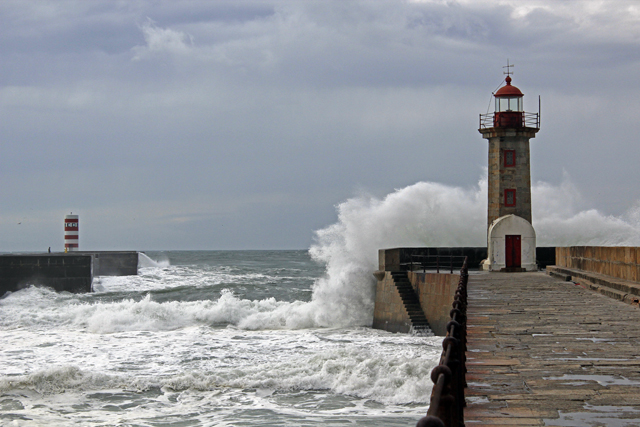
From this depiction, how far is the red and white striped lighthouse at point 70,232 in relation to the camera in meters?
31.6

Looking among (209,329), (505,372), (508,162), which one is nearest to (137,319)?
(209,329)

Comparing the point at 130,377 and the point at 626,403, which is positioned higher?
the point at 626,403

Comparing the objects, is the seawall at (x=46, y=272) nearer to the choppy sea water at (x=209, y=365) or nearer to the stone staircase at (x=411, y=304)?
the choppy sea water at (x=209, y=365)

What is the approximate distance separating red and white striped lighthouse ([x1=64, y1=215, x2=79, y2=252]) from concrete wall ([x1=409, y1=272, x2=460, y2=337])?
2108cm

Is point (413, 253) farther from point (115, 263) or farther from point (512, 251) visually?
point (115, 263)

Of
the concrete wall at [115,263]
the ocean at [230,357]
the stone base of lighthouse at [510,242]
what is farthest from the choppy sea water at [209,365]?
the concrete wall at [115,263]

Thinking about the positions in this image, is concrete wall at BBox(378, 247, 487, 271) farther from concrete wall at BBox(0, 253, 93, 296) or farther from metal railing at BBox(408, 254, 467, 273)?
concrete wall at BBox(0, 253, 93, 296)

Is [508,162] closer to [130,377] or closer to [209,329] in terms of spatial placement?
[209,329]

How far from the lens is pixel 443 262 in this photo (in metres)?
19.7

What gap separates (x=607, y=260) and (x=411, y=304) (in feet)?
17.2

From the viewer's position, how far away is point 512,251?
19.2 metres

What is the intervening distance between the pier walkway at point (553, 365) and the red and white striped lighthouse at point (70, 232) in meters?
27.1

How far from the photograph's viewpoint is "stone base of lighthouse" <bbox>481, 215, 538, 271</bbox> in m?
19.1

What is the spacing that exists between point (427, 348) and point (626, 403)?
32.6ft
